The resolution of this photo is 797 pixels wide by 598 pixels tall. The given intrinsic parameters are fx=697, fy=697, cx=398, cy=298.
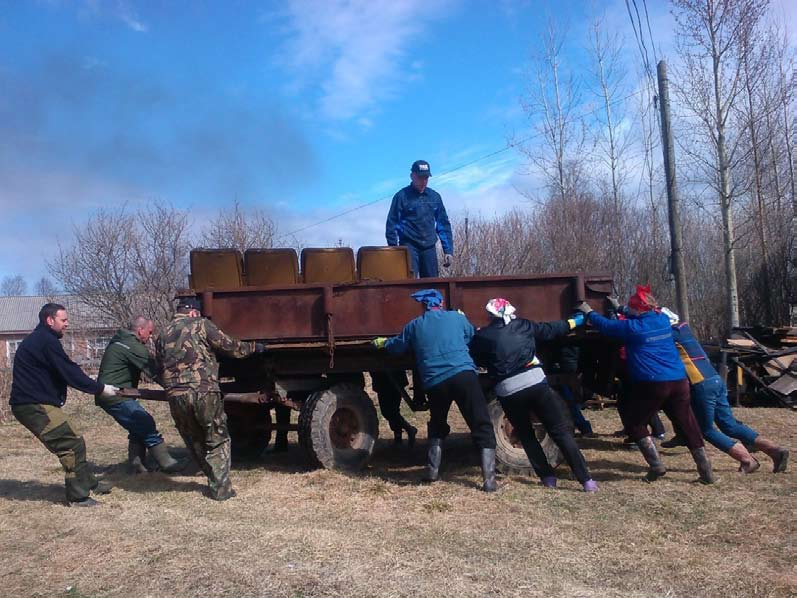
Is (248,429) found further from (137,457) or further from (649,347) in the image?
(649,347)

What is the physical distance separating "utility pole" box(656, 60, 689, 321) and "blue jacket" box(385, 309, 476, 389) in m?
6.70

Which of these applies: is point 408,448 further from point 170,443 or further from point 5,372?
point 5,372

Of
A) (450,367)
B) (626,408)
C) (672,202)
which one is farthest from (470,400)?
(672,202)

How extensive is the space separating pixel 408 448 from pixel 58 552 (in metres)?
4.63

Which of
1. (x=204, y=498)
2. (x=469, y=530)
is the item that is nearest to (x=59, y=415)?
(x=204, y=498)

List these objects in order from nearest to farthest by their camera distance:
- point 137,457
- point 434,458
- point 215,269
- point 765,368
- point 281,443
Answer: point 434,458, point 215,269, point 137,457, point 281,443, point 765,368

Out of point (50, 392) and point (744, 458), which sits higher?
point (50, 392)

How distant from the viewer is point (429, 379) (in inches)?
249

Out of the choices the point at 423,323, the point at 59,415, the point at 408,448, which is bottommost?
the point at 408,448

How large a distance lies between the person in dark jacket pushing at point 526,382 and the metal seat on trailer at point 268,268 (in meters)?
2.21

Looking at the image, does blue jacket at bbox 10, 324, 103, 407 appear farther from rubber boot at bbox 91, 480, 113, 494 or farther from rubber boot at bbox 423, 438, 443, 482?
rubber boot at bbox 423, 438, 443, 482

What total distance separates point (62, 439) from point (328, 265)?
9.74 ft

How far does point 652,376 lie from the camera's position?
6.22 m

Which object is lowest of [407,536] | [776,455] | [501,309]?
[407,536]
